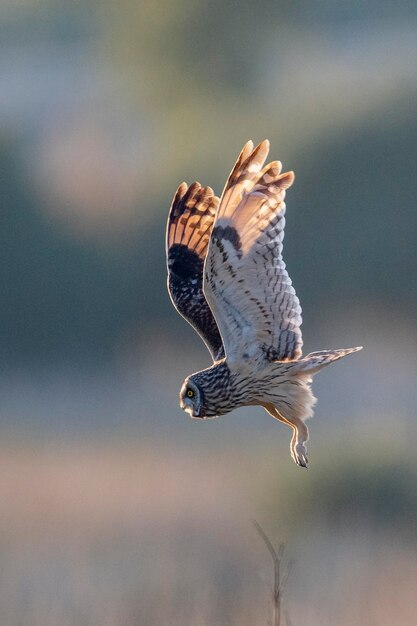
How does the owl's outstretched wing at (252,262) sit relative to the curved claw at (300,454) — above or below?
above

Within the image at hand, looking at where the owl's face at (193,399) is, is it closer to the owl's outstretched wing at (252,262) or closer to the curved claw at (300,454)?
the owl's outstretched wing at (252,262)

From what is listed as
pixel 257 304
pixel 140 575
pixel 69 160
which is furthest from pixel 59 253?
pixel 257 304

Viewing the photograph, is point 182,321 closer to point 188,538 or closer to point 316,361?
point 188,538

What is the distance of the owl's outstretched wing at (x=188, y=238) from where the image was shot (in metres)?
6.28

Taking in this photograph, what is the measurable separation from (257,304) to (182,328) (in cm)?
1433

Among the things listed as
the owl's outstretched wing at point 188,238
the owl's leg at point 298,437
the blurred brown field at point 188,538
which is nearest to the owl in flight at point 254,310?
the owl's leg at point 298,437

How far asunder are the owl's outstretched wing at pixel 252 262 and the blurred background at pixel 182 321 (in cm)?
89

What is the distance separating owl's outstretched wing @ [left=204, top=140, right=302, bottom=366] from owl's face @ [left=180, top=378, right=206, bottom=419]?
197 mm

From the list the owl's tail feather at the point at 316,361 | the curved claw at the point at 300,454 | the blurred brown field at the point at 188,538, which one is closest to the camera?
the owl's tail feather at the point at 316,361

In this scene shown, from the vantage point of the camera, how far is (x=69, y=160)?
26.0 m

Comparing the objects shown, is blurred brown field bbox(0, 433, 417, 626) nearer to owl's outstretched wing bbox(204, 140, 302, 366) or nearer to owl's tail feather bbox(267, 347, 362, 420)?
A: owl's tail feather bbox(267, 347, 362, 420)

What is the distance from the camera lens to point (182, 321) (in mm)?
20594

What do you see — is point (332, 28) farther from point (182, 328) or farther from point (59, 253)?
point (182, 328)

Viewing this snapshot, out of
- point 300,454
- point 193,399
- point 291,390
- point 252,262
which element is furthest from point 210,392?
point 252,262
